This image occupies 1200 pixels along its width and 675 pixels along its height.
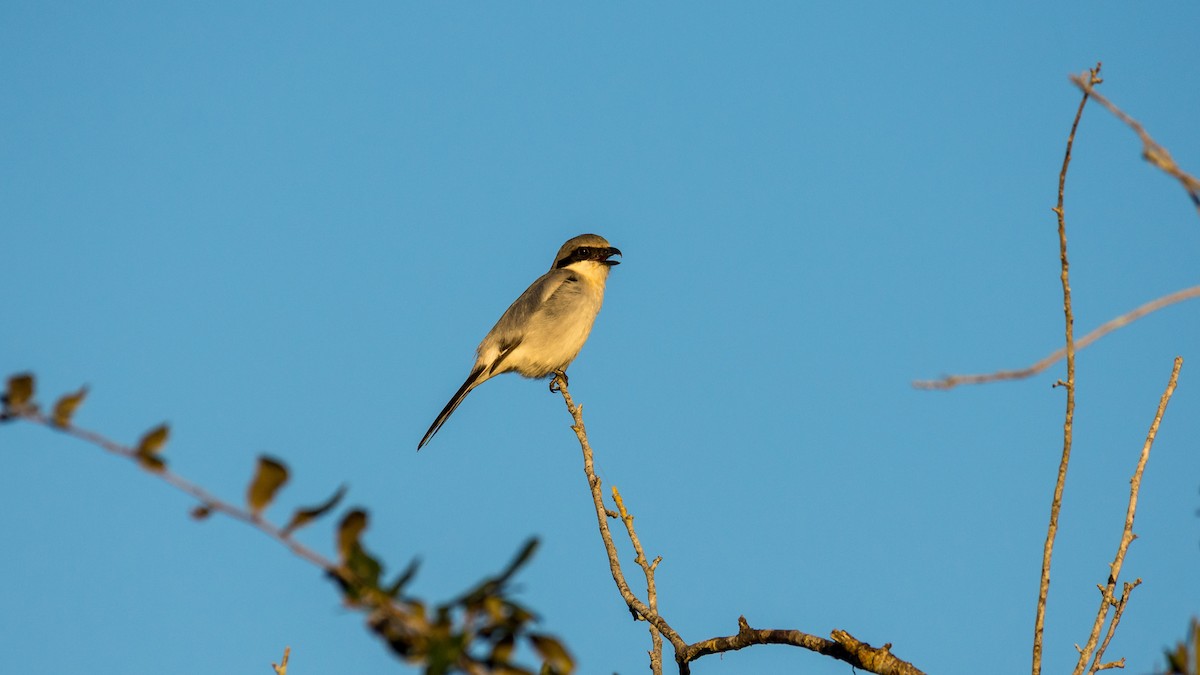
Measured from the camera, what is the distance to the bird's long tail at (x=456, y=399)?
9602 mm

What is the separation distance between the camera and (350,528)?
1.51 metres

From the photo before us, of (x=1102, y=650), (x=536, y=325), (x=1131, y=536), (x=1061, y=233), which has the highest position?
(x=536, y=325)

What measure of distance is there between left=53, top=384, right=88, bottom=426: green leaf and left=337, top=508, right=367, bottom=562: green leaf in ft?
1.16

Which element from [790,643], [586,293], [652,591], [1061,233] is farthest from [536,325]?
[1061,233]

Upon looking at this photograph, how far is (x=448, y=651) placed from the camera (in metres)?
1.34

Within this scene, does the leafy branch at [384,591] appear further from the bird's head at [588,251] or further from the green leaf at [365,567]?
the bird's head at [588,251]

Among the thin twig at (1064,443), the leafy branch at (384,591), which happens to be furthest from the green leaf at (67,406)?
the thin twig at (1064,443)

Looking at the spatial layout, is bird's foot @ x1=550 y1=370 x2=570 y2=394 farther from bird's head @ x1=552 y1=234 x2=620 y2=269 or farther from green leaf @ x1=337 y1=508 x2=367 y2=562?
green leaf @ x1=337 y1=508 x2=367 y2=562

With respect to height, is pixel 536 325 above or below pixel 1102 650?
above

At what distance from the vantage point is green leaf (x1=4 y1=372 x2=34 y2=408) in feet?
4.69

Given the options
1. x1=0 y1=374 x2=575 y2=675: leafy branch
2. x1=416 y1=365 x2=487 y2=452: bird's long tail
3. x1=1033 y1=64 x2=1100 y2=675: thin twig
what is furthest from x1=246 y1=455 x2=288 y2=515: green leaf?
x1=416 y1=365 x2=487 y2=452: bird's long tail

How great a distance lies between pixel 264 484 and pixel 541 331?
28.4 ft

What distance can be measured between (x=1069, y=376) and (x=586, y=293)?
310 inches

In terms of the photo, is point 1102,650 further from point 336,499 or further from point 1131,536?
point 336,499
